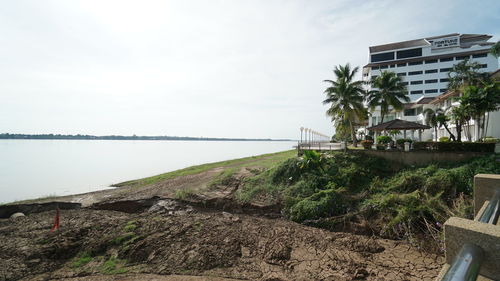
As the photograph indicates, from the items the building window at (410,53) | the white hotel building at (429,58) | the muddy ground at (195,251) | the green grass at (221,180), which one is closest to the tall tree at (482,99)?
the muddy ground at (195,251)

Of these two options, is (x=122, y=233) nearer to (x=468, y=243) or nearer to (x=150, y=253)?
(x=150, y=253)

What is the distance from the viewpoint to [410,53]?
54.4 m

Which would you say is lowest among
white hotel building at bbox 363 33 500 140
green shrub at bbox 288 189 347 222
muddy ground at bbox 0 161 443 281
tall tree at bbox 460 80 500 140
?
Answer: muddy ground at bbox 0 161 443 281

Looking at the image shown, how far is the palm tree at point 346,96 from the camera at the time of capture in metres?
26.8

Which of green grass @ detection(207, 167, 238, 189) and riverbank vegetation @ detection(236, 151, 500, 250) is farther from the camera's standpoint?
green grass @ detection(207, 167, 238, 189)

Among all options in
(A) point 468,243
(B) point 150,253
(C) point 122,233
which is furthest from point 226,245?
(A) point 468,243

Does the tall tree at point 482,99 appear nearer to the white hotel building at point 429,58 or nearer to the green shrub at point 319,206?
the green shrub at point 319,206

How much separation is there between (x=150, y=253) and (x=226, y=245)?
2687mm

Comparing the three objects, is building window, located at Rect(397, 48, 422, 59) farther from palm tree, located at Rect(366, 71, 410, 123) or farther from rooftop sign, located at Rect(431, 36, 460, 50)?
palm tree, located at Rect(366, 71, 410, 123)

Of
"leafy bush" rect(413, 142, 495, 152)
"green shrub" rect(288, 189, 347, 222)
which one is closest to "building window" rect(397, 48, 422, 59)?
"leafy bush" rect(413, 142, 495, 152)

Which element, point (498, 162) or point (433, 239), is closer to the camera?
point (433, 239)

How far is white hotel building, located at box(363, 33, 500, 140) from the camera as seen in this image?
50.2 meters

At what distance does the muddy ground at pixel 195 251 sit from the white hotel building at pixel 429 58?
45917mm

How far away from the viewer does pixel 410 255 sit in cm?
819
